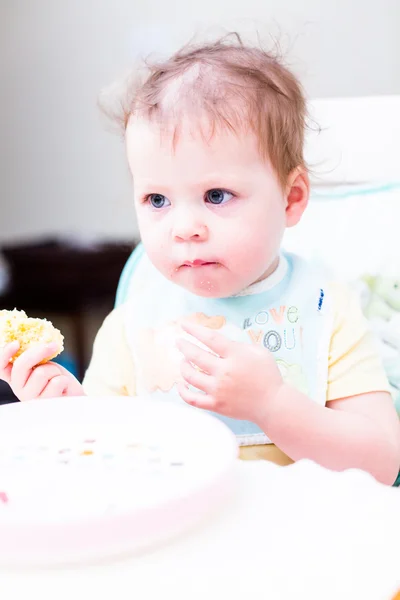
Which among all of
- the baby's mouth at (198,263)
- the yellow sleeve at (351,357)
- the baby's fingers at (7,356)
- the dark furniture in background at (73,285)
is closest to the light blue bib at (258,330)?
the yellow sleeve at (351,357)

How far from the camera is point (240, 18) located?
198 cm

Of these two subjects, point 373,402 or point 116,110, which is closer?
point 373,402

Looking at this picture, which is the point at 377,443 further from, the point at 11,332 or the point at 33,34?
the point at 33,34

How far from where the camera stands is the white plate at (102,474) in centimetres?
48

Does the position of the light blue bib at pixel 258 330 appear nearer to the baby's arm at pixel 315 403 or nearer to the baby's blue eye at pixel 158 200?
the baby's arm at pixel 315 403

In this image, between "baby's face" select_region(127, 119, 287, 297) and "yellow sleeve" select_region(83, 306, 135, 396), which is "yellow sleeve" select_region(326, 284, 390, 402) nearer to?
"baby's face" select_region(127, 119, 287, 297)

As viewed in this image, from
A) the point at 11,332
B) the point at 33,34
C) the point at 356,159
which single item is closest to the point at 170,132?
the point at 11,332

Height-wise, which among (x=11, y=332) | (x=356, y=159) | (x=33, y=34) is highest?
(x=33, y=34)

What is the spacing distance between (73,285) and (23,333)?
163cm

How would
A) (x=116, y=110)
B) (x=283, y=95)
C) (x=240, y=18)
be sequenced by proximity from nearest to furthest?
(x=283, y=95), (x=116, y=110), (x=240, y=18)

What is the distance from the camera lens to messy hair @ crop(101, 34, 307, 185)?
90 cm

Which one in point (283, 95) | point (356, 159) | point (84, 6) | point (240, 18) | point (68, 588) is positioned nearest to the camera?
point (68, 588)

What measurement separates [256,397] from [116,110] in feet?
1.70

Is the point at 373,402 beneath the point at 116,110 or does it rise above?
beneath
